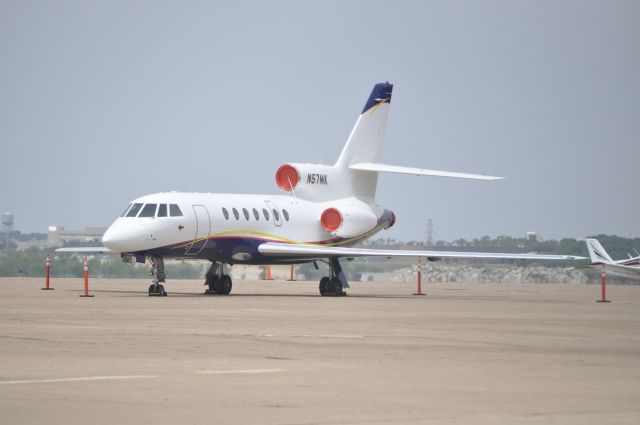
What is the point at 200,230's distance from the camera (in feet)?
112

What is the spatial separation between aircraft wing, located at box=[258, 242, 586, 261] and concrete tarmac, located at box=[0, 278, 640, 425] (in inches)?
393

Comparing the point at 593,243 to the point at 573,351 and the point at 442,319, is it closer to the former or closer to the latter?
the point at 442,319

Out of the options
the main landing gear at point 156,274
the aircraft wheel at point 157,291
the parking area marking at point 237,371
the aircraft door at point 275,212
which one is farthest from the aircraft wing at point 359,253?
the parking area marking at point 237,371

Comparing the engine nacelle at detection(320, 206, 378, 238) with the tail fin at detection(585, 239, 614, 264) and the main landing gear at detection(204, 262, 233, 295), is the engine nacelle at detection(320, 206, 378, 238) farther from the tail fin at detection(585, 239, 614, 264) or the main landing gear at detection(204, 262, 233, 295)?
the tail fin at detection(585, 239, 614, 264)

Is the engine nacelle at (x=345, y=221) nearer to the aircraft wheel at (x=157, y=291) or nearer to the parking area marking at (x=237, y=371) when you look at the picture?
the aircraft wheel at (x=157, y=291)

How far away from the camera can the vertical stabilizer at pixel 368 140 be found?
41.1 meters

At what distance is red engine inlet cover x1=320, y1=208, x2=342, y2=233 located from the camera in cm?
3928

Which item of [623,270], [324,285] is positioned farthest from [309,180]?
[623,270]

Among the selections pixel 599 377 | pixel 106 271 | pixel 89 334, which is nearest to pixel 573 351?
pixel 599 377

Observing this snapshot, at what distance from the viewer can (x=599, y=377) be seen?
12.8m

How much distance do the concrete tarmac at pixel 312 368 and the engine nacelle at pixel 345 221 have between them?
613 inches

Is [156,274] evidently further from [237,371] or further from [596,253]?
[596,253]

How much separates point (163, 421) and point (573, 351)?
26.1 ft

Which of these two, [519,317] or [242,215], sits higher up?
[242,215]
